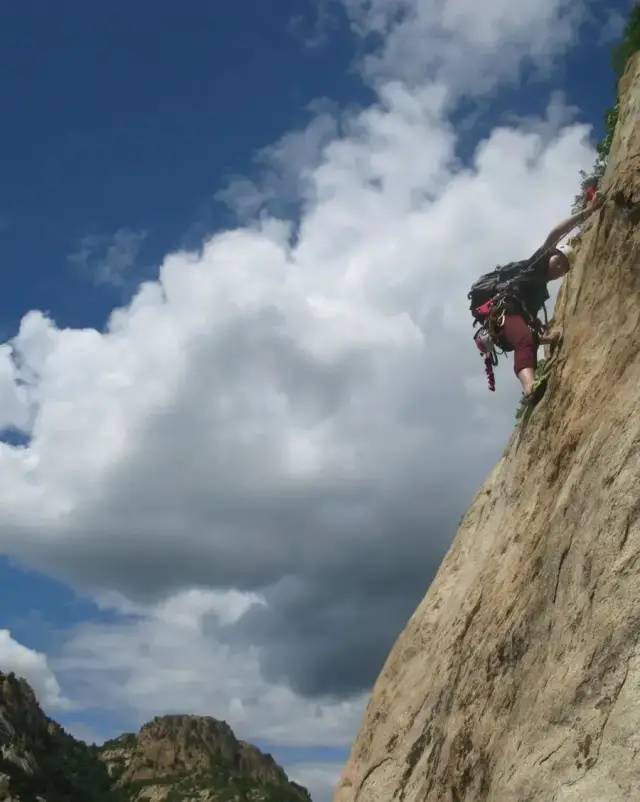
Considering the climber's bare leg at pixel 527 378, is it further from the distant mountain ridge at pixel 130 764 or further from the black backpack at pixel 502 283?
the distant mountain ridge at pixel 130 764

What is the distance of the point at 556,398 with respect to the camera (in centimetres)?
1358

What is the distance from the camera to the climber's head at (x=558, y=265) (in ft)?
54.4

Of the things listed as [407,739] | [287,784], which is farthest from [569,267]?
[287,784]

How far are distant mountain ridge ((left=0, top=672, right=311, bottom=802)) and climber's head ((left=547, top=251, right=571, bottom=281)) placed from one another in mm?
100804

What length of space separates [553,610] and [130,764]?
18754 centimetres

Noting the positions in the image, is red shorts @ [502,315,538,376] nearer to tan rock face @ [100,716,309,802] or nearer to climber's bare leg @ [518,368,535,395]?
climber's bare leg @ [518,368,535,395]

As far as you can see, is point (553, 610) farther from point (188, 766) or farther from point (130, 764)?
point (188, 766)

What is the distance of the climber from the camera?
15.2 meters

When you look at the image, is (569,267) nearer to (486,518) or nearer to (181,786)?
(486,518)

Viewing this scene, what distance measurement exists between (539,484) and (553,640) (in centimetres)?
346

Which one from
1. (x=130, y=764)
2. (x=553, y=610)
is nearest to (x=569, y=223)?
(x=553, y=610)

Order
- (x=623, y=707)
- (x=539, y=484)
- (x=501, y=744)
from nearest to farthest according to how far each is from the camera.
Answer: (x=623, y=707), (x=501, y=744), (x=539, y=484)

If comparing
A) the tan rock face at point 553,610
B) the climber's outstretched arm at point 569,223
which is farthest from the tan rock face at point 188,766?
the climber's outstretched arm at point 569,223

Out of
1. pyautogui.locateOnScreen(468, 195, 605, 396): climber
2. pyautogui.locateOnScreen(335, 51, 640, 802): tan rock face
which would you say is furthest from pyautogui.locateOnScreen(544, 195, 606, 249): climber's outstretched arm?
pyautogui.locateOnScreen(335, 51, 640, 802): tan rock face
